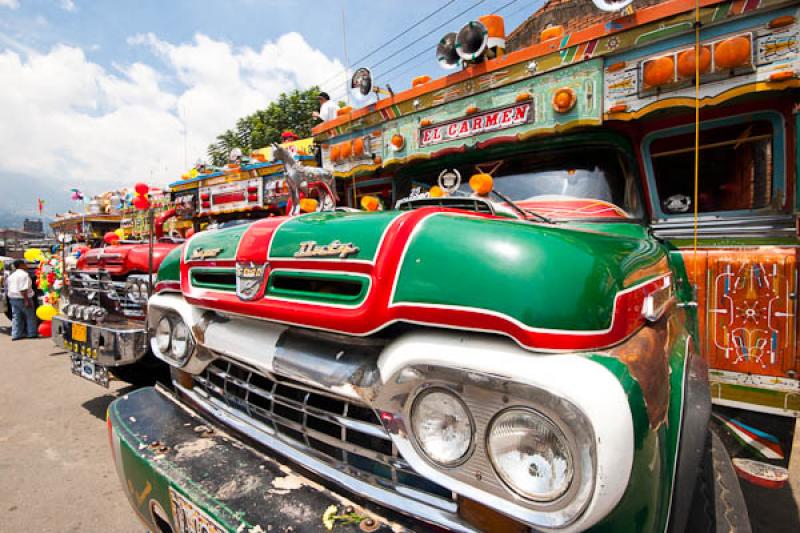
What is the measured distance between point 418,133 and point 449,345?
9.34 ft

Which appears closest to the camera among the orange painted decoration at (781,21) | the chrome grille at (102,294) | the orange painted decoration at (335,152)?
the orange painted decoration at (781,21)

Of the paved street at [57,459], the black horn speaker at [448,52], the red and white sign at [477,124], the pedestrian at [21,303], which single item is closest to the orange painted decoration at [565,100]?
the red and white sign at [477,124]

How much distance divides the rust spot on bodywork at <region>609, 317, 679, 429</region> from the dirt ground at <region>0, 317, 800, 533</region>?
2.29 metres

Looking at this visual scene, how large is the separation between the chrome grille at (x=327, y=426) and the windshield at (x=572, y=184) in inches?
60.4

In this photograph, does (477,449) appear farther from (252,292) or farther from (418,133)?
(418,133)

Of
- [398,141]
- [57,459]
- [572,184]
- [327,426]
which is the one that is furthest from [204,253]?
[57,459]

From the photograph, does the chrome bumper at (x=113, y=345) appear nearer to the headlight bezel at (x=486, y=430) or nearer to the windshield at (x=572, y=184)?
the windshield at (x=572, y=184)

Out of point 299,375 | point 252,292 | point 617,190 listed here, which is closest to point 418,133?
point 617,190

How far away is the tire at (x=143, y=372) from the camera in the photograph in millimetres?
3768

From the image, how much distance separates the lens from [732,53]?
2.17 meters

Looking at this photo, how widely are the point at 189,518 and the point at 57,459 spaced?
8.98 feet

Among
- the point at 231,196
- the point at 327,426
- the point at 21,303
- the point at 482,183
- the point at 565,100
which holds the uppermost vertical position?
the point at 231,196

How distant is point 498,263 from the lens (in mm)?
938

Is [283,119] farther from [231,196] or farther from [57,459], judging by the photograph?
[57,459]
